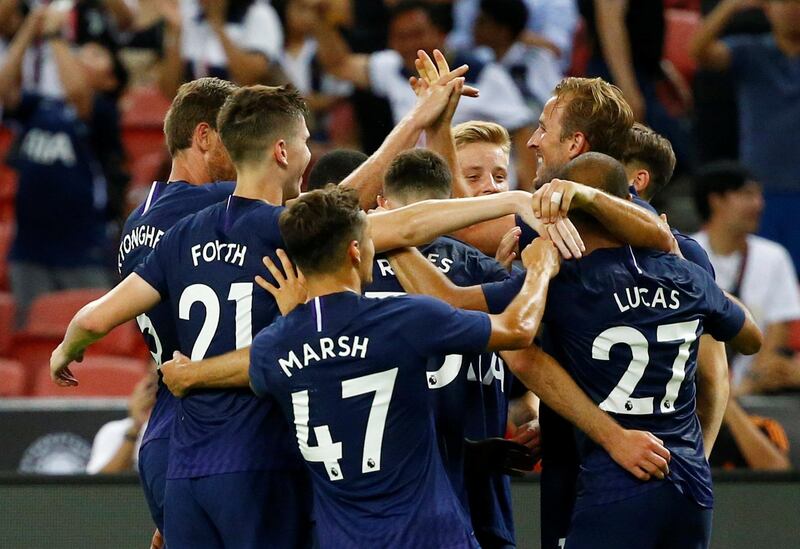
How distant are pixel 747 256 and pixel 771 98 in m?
1.42

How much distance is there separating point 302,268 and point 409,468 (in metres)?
0.65

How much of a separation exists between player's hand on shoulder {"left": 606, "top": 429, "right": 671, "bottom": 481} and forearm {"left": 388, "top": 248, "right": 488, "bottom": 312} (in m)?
0.58

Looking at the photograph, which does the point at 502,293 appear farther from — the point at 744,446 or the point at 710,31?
the point at 710,31

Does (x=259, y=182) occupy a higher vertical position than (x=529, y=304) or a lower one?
higher

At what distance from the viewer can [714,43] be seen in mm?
8914

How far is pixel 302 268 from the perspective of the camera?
4000 mm

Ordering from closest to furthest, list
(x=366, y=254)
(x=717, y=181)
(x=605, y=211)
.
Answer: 1. (x=366, y=254)
2. (x=605, y=211)
3. (x=717, y=181)

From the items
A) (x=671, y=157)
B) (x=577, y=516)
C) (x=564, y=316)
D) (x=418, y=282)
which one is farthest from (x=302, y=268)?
(x=671, y=157)

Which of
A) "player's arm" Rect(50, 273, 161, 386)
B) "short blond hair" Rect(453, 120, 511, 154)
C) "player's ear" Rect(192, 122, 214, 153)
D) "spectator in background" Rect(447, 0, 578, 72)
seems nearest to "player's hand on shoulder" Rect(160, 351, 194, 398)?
"player's arm" Rect(50, 273, 161, 386)

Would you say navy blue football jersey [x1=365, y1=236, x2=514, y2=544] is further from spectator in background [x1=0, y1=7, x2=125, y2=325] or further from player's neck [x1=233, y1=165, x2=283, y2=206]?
spectator in background [x1=0, y1=7, x2=125, y2=325]

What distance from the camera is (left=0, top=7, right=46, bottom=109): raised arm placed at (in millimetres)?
9531

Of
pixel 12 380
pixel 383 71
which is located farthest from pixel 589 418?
pixel 12 380

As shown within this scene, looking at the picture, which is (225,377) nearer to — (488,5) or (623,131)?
(623,131)

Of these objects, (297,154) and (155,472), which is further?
(155,472)
